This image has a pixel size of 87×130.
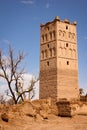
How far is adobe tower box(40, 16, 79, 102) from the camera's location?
37.6 meters

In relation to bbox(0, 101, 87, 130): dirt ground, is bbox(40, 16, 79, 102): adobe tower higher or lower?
higher

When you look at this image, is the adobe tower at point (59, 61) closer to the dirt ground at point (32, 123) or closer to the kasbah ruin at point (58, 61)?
the kasbah ruin at point (58, 61)

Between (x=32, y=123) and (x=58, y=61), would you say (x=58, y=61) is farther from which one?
(x=32, y=123)

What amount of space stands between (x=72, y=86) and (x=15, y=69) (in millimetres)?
13554

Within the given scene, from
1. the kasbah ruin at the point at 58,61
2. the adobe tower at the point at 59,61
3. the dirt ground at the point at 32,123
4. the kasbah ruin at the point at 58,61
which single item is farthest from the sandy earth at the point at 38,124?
the adobe tower at the point at 59,61

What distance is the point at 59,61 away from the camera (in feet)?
125

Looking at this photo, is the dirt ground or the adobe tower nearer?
the dirt ground

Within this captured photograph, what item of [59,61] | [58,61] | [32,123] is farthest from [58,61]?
[32,123]

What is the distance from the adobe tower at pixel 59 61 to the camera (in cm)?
3762

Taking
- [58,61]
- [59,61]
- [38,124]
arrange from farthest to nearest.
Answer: [59,61] < [58,61] < [38,124]

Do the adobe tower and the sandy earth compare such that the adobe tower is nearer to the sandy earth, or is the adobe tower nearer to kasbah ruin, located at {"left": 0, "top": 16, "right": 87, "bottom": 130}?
kasbah ruin, located at {"left": 0, "top": 16, "right": 87, "bottom": 130}

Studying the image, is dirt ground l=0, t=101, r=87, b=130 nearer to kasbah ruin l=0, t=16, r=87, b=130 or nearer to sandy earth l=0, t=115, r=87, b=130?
sandy earth l=0, t=115, r=87, b=130

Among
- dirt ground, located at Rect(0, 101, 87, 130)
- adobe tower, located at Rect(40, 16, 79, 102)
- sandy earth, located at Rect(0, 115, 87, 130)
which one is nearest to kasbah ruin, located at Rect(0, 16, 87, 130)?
adobe tower, located at Rect(40, 16, 79, 102)

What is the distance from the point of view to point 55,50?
1523 inches
